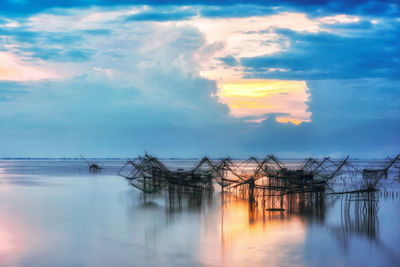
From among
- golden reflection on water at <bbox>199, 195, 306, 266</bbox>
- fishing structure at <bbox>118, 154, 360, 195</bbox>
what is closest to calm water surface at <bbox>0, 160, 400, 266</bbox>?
golden reflection on water at <bbox>199, 195, 306, 266</bbox>

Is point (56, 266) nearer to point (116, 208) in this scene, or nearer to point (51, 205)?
point (116, 208)

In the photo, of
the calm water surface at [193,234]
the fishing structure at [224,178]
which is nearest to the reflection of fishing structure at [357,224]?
the calm water surface at [193,234]

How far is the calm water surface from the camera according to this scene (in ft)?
39.2

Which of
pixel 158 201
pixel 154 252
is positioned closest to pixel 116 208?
pixel 158 201

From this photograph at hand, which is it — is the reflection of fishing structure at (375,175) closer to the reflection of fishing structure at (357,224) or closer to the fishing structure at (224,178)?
the reflection of fishing structure at (357,224)

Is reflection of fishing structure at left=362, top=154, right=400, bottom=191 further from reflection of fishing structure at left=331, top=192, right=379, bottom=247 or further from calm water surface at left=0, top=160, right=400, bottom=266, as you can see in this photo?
calm water surface at left=0, top=160, right=400, bottom=266

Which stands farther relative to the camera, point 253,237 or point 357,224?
point 357,224

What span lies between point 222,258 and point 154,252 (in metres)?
2.06

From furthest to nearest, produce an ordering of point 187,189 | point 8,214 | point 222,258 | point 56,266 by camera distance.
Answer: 1. point 187,189
2. point 8,214
3. point 222,258
4. point 56,266

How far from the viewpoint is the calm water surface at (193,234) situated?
12.0 m

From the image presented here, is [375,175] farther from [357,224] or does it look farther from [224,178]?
[357,224]

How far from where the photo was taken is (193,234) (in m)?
15.1

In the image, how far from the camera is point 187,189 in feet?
90.6

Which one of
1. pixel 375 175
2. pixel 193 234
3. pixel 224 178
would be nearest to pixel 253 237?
pixel 193 234
